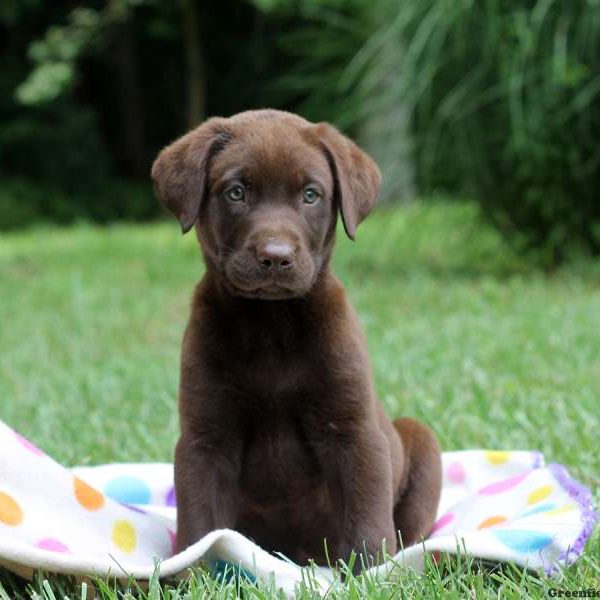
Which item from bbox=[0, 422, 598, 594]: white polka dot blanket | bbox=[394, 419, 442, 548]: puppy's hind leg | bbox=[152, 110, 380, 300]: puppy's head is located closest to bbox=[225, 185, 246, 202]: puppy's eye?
bbox=[152, 110, 380, 300]: puppy's head

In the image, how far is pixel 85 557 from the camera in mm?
2488

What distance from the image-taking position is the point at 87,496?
9.55 feet

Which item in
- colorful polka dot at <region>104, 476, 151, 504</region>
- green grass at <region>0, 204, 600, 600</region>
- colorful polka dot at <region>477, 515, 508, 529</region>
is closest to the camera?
colorful polka dot at <region>477, 515, 508, 529</region>

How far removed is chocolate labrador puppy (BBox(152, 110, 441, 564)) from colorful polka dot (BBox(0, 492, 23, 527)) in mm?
378

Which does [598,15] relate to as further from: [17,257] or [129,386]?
[17,257]

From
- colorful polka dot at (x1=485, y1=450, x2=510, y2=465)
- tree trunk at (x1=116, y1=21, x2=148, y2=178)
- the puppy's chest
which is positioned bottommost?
tree trunk at (x1=116, y1=21, x2=148, y2=178)

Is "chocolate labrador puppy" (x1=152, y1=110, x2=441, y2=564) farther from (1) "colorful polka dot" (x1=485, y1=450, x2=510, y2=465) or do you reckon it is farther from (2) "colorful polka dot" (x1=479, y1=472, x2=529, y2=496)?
(1) "colorful polka dot" (x1=485, y1=450, x2=510, y2=465)

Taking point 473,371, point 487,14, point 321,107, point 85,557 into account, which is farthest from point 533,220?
point 85,557

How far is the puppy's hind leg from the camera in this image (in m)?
3.03

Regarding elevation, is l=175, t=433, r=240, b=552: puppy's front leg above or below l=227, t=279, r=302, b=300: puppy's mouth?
below

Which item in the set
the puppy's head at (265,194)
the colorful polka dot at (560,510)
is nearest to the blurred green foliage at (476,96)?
the puppy's head at (265,194)

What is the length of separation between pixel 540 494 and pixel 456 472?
443mm

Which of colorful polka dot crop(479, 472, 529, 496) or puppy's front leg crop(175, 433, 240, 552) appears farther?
colorful polka dot crop(479, 472, 529, 496)

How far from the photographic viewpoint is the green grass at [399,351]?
361 cm
